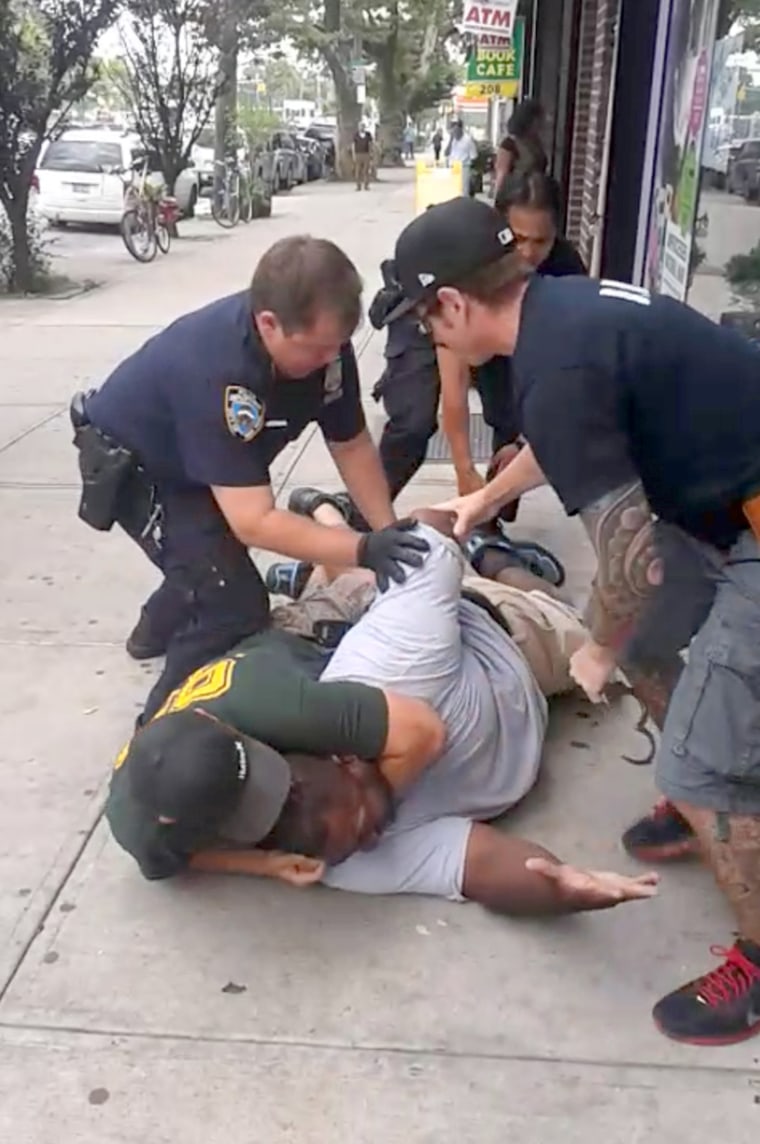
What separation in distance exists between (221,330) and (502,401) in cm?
200

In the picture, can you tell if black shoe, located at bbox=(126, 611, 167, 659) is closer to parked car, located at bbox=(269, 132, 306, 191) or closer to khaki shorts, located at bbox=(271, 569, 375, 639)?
khaki shorts, located at bbox=(271, 569, 375, 639)

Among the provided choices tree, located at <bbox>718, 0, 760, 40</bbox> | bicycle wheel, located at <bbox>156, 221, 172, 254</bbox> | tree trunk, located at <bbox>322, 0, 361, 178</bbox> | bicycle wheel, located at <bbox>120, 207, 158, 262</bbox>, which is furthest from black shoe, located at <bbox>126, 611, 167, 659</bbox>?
tree trunk, located at <bbox>322, 0, 361, 178</bbox>

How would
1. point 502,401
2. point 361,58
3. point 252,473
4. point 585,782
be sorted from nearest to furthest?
point 252,473 < point 585,782 < point 502,401 < point 361,58

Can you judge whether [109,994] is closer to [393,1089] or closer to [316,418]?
[393,1089]

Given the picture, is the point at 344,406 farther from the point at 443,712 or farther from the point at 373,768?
the point at 373,768

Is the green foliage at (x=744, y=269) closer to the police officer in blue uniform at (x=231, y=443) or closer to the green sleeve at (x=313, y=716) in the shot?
the police officer in blue uniform at (x=231, y=443)

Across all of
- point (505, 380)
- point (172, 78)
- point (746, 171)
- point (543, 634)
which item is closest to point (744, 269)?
point (746, 171)

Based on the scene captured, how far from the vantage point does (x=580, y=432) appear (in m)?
2.26

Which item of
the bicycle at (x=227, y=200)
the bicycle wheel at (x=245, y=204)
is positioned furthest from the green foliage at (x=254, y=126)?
the bicycle at (x=227, y=200)

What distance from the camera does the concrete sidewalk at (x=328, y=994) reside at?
238 centimetres

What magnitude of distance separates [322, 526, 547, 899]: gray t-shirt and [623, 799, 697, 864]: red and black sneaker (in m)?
0.29

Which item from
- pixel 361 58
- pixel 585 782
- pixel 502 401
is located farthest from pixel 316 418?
pixel 361 58

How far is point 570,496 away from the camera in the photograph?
7.68 feet

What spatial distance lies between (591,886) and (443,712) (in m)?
0.53
